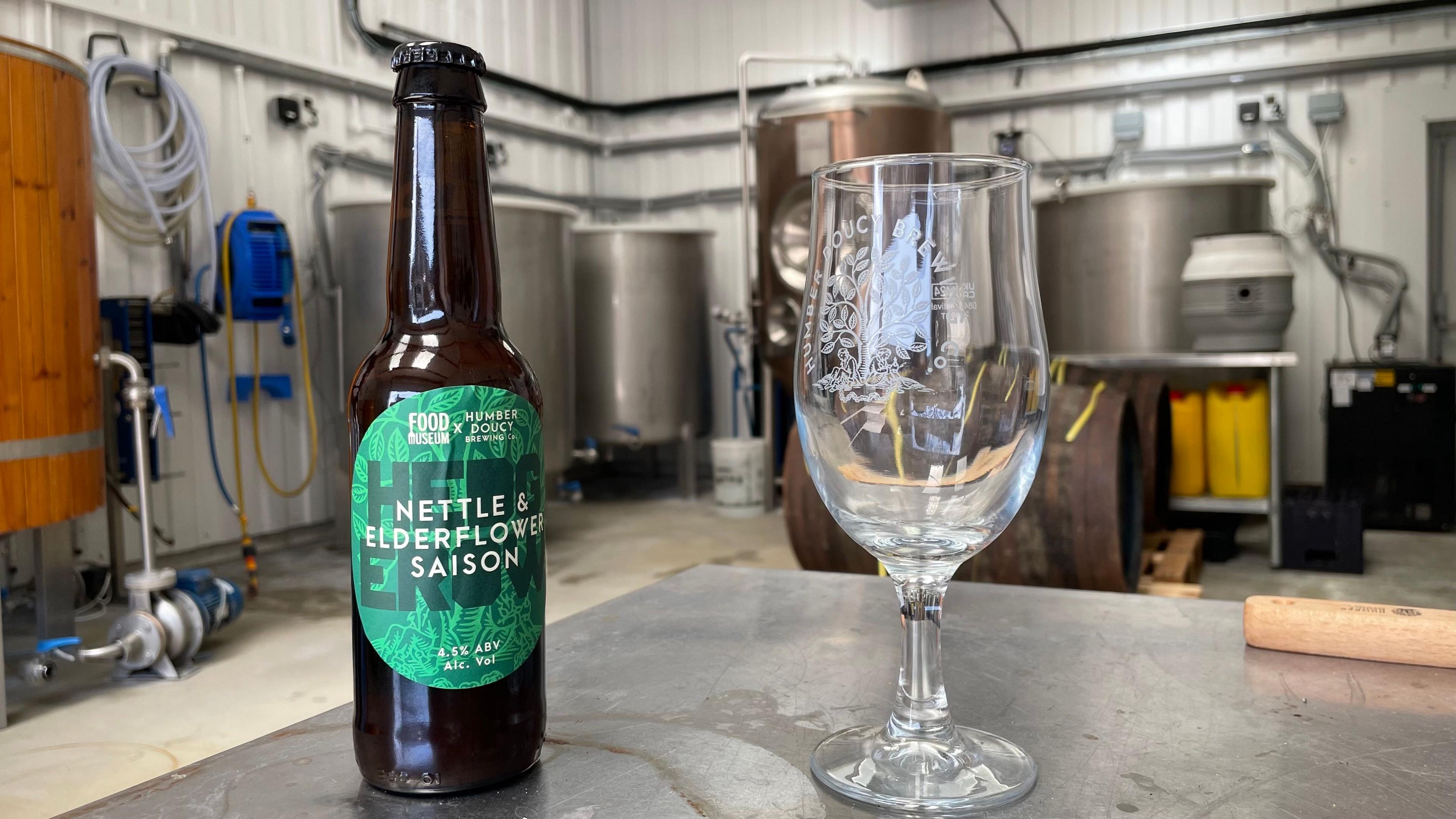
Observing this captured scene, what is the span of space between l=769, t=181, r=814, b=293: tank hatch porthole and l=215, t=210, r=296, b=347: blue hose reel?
2079 mm

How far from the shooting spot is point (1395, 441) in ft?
14.1

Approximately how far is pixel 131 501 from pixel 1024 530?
3.28 metres

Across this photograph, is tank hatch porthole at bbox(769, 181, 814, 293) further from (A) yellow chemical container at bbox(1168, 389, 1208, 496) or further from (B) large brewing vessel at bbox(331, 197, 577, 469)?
(A) yellow chemical container at bbox(1168, 389, 1208, 496)

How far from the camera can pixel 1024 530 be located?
7.64ft

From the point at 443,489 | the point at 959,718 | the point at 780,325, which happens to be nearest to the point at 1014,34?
the point at 780,325

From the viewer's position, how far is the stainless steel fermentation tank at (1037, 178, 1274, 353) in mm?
4320

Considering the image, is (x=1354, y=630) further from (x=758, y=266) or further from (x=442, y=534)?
(x=758, y=266)

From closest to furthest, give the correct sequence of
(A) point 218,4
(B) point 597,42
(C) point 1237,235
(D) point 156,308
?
(D) point 156,308 → (C) point 1237,235 → (A) point 218,4 → (B) point 597,42

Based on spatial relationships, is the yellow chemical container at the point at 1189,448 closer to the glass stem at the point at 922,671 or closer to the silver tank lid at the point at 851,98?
the silver tank lid at the point at 851,98

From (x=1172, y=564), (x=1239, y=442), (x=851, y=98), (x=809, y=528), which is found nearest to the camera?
(x=809, y=528)

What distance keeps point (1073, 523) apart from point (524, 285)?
9.12ft

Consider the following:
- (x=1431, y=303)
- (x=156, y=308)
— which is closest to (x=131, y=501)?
(x=156, y=308)

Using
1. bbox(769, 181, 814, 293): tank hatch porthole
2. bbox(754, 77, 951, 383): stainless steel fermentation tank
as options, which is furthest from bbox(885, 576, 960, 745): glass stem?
bbox(769, 181, 814, 293): tank hatch porthole

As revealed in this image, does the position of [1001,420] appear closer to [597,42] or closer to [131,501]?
[131,501]
